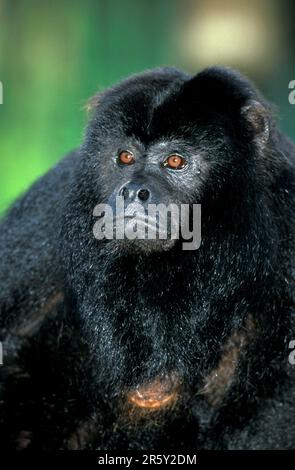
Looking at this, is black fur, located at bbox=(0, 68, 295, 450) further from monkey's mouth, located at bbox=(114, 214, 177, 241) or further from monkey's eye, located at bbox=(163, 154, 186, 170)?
monkey's mouth, located at bbox=(114, 214, 177, 241)

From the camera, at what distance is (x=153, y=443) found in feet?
17.4

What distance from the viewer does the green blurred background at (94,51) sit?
8805 millimetres

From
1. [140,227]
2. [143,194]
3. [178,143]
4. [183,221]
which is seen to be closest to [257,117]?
[178,143]

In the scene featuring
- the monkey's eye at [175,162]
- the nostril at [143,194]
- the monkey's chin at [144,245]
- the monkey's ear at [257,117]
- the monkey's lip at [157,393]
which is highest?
the monkey's ear at [257,117]

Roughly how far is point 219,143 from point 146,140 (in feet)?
1.16

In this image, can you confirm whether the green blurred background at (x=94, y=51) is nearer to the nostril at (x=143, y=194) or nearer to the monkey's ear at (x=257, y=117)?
the monkey's ear at (x=257, y=117)

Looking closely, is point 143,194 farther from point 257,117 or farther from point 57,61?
point 57,61

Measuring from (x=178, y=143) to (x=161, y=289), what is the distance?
732 millimetres

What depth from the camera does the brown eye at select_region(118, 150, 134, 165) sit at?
4688mm

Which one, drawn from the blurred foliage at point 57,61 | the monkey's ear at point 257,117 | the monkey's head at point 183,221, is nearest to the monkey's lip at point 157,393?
the monkey's head at point 183,221

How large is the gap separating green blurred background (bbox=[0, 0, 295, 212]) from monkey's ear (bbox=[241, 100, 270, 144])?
3945mm

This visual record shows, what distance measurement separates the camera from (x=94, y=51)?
8805 millimetres

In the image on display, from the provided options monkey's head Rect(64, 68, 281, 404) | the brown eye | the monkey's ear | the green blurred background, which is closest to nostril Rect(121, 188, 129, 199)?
monkey's head Rect(64, 68, 281, 404)

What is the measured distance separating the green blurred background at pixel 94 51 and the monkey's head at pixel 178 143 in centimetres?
397
